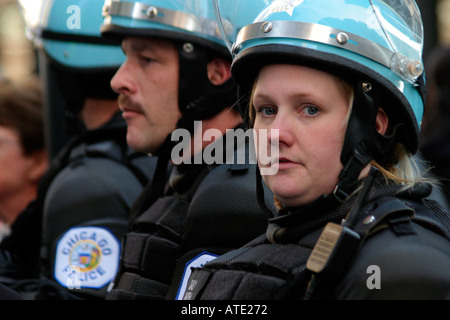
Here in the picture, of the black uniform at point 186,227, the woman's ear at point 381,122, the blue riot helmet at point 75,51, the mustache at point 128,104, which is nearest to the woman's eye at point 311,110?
the woman's ear at point 381,122

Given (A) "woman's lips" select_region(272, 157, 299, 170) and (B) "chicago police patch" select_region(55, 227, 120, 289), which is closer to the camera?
(A) "woman's lips" select_region(272, 157, 299, 170)

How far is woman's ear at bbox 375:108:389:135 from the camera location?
2.25 meters

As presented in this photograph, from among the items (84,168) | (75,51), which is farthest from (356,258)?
(75,51)

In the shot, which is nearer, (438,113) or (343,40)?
(343,40)

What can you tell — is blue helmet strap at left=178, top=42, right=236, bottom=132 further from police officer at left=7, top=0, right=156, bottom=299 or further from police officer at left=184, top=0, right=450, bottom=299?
police officer at left=184, top=0, right=450, bottom=299

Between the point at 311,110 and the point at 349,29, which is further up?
the point at 349,29

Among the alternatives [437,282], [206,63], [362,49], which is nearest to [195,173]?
[206,63]

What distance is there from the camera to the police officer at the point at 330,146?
75.2 inches

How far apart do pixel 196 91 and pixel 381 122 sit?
1.10 metres

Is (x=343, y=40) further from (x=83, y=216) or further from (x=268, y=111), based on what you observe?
(x=83, y=216)

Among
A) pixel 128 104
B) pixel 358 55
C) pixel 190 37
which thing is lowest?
pixel 128 104

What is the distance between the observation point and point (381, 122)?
2.26 meters

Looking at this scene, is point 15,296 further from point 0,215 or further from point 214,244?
point 0,215

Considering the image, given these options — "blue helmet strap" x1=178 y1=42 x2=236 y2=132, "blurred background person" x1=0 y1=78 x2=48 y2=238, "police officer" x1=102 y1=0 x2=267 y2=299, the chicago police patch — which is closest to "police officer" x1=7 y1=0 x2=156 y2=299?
the chicago police patch
